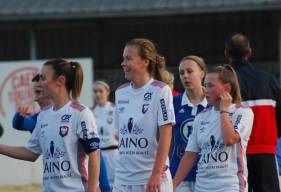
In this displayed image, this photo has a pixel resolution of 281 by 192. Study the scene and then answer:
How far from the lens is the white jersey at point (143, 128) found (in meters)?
7.00

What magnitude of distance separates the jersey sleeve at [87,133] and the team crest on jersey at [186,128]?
1.58m

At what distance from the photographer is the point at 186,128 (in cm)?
830

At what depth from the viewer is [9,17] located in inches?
846

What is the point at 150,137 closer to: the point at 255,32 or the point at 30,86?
the point at 30,86

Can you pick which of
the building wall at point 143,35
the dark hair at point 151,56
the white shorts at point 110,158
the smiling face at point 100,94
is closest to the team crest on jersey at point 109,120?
the smiling face at point 100,94

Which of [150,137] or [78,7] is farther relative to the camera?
[78,7]

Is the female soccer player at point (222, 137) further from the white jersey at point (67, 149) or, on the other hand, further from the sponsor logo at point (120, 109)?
the white jersey at point (67, 149)

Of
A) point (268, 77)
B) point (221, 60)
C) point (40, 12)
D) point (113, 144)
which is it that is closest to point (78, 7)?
point (40, 12)

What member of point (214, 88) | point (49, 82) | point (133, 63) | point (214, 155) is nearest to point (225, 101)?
point (214, 88)

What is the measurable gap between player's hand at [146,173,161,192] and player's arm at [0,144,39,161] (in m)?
0.99

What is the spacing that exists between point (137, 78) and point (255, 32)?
17.3 meters

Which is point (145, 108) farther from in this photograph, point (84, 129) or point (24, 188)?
point (24, 188)

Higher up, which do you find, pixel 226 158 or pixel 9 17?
pixel 9 17

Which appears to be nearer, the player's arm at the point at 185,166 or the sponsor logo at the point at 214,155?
the sponsor logo at the point at 214,155
